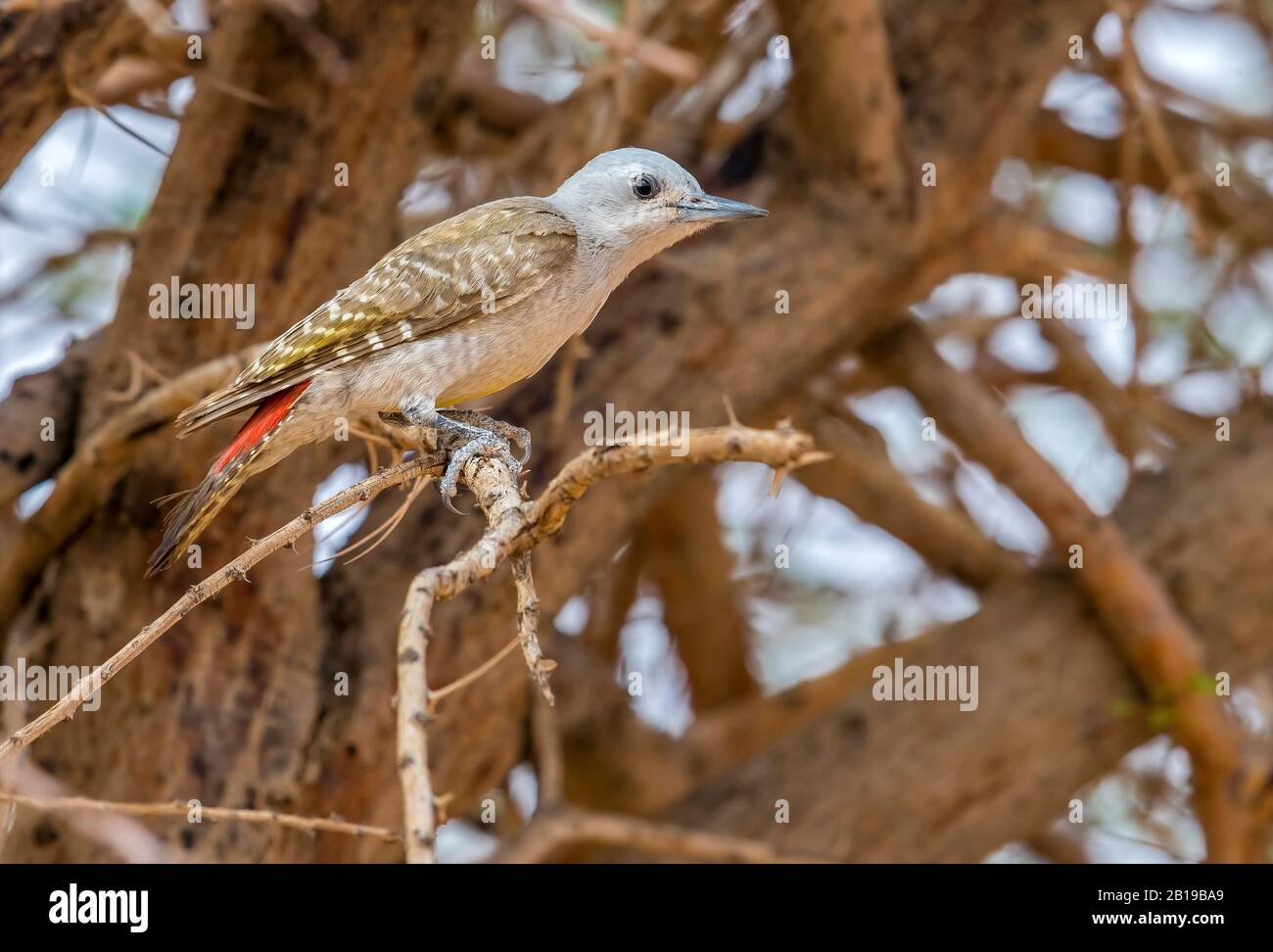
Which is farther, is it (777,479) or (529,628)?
(777,479)

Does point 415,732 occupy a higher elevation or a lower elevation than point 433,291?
lower

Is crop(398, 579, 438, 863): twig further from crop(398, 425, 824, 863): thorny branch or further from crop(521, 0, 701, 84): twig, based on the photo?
crop(521, 0, 701, 84): twig

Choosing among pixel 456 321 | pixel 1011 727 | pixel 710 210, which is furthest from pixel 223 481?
pixel 1011 727

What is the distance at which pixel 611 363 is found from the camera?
5270mm

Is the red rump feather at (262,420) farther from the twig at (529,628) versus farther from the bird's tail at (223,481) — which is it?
the twig at (529,628)

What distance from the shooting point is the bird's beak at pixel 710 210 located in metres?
3.81

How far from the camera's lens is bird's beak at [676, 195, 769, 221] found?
12.5ft

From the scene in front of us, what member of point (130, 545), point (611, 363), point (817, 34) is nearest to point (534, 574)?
point (611, 363)

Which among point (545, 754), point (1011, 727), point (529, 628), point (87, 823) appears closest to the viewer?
point (529, 628)

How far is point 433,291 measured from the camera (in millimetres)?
3766

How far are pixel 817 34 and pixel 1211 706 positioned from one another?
2906 mm

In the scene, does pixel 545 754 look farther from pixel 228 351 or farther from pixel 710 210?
pixel 710 210

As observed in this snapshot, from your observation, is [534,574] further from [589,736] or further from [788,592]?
[788,592]

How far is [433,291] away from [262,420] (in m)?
0.55
